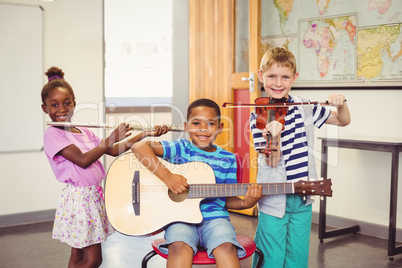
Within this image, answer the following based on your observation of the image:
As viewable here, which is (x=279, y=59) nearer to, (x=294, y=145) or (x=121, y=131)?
(x=294, y=145)

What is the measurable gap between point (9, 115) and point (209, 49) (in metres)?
A: 1.88

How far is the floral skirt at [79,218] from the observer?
2.01 metres

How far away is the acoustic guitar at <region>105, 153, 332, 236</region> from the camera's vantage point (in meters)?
1.86

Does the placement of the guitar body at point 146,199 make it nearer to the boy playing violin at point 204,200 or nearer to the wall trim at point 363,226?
the boy playing violin at point 204,200

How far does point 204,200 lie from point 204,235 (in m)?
0.16

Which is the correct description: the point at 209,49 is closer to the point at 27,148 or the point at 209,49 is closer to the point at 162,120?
the point at 27,148

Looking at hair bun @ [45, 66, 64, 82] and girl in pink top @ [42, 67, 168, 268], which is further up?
hair bun @ [45, 66, 64, 82]

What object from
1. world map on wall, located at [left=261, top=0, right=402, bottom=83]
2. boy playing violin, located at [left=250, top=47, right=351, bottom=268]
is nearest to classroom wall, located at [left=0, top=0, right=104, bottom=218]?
world map on wall, located at [left=261, top=0, right=402, bottom=83]

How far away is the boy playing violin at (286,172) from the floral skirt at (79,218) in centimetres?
75

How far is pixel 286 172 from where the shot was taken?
193cm

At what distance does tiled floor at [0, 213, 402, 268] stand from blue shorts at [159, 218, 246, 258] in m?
1.03

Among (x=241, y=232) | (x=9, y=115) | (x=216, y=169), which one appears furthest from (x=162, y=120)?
(x=216, y=169)

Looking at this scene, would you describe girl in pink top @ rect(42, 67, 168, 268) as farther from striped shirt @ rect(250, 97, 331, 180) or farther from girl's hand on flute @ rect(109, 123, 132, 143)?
striped shirt @ rect(250, 97, 331, 180)

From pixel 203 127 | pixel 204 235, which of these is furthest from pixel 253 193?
pixel 203 127
